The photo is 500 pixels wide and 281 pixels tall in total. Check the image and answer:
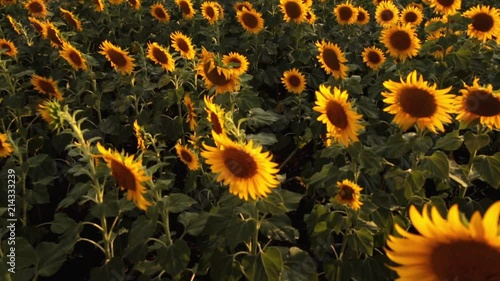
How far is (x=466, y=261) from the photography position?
3.83 ft

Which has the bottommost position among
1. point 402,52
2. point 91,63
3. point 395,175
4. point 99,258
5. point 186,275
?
point 99,258

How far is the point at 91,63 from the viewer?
4.12 m

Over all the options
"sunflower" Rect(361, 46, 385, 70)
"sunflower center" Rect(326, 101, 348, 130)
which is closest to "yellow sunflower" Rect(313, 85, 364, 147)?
"sunflower center" Rect(326, 101, 348, 130)

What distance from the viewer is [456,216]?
1158 millimetres

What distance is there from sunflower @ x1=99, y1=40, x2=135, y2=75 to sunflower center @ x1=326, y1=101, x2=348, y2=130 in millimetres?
2005

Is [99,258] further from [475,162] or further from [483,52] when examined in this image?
[483,52]

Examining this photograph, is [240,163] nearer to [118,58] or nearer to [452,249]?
[452,249]

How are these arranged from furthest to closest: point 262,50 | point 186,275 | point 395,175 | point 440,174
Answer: point 262,50, point 186,275, point 395,175, point 440,174

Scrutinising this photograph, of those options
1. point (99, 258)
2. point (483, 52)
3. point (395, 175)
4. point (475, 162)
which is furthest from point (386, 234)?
point (483, 52)

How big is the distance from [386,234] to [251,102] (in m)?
1.29

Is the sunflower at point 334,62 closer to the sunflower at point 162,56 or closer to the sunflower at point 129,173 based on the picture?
the sunflower at point 162,56

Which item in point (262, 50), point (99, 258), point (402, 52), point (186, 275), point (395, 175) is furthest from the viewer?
point (262, 50)

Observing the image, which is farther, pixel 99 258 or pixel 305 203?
pixel 305 203

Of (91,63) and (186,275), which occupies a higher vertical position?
(91,63)
